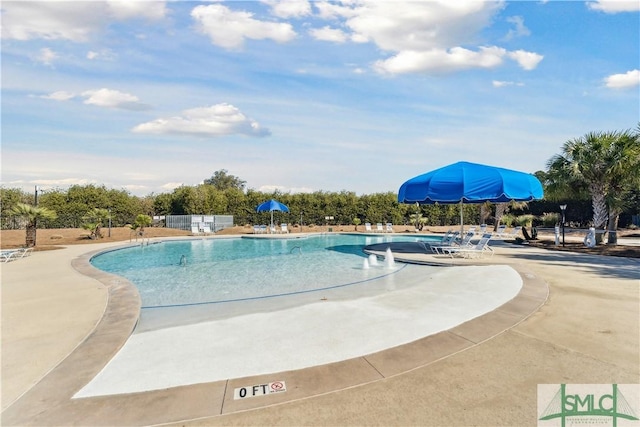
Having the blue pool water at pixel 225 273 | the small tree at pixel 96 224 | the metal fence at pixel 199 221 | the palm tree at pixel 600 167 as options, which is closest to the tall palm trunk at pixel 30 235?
the blue pool water at pixel 225 273

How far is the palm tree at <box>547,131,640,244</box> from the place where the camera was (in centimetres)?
1380

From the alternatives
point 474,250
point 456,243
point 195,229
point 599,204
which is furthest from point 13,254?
point 599,204

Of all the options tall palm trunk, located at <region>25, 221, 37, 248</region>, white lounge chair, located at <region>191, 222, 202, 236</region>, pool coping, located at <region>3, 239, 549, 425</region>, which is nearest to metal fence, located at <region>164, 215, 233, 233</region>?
white lounge chair, located at <region>191, 222, 202, 236</region>

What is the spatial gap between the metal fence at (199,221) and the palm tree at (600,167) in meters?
24.3

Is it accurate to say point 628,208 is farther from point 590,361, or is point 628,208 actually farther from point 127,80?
point 127,80

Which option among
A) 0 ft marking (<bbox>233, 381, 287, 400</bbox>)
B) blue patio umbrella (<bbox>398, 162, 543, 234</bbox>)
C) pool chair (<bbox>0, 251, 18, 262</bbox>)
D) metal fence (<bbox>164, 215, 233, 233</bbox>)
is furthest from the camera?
metal fence (<bbox>164, 215, 233, 233</bbox>)

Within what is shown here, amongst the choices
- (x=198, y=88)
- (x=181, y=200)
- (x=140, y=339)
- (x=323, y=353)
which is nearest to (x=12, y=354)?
(x=140, y=339)

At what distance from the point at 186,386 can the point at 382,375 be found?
1.92m

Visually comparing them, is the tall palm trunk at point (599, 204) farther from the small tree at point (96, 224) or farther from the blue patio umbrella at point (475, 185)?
the small tree at point (96, 224)

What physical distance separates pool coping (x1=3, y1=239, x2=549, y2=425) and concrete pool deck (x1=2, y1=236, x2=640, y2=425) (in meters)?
0.01

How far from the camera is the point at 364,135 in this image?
70.8 ft

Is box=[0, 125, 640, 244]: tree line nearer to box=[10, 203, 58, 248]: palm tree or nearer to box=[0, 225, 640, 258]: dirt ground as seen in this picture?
box=[0, 225, 640, 258]: dirt ground

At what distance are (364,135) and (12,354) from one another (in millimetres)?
19672

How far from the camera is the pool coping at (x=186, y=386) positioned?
9.52ft
